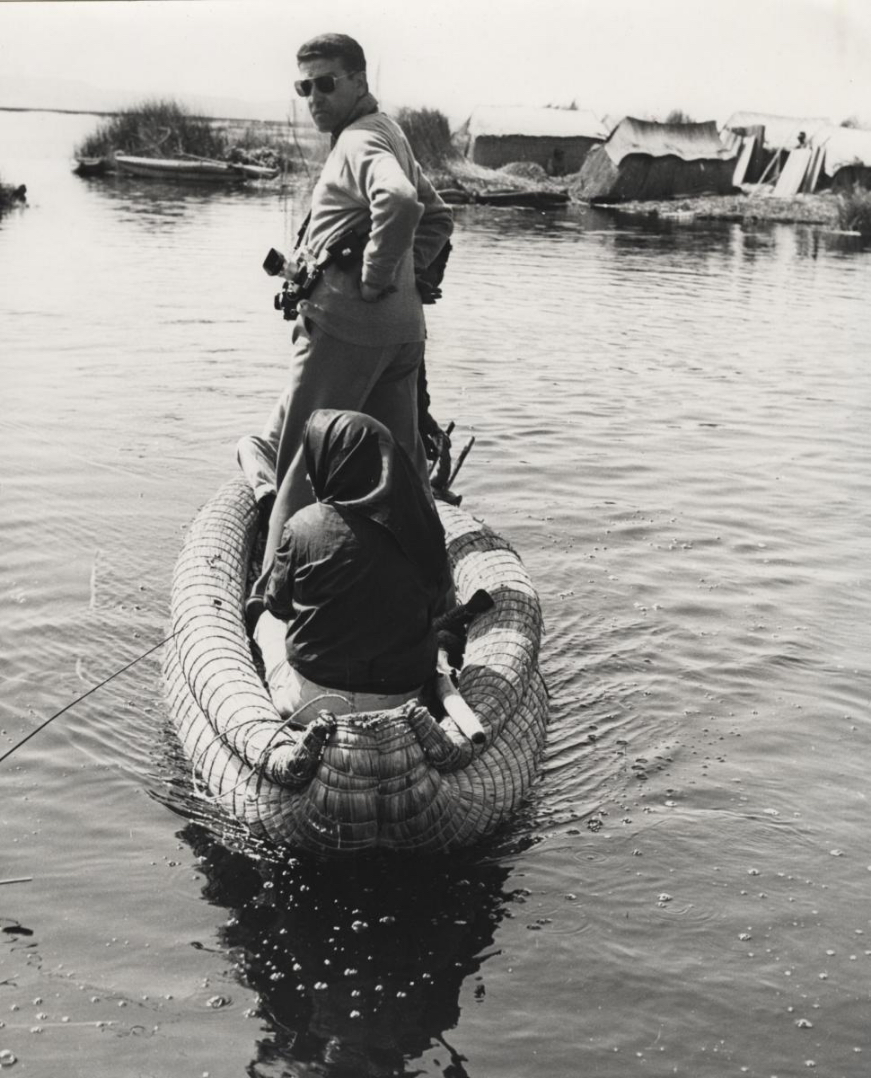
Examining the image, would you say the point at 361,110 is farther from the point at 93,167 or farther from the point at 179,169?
the point at 179,169

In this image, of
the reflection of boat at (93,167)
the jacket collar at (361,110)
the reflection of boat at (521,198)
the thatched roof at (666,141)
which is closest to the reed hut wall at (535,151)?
the thatched roof at (666,141)

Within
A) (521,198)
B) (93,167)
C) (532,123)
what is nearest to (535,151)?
(532,123)

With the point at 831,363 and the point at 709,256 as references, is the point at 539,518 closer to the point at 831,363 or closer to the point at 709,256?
A: the point at 831,363

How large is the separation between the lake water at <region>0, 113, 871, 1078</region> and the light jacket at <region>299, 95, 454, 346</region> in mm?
1938

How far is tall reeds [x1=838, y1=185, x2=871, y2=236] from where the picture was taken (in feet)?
116

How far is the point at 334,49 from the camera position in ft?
17.6

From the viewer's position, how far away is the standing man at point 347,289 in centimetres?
533

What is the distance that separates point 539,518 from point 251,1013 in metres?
5.64

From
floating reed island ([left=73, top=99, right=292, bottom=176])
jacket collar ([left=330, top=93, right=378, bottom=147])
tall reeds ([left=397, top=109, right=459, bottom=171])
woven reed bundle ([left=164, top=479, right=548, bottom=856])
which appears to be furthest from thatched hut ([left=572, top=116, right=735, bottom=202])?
woven reed bundle ([left=164, top=479, right=548, bottom=856])

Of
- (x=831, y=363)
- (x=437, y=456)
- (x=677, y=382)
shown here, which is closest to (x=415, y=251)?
(x=437, y=456)

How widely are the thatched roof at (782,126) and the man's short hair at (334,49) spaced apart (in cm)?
4430

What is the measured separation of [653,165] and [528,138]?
661cm

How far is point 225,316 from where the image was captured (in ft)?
55.9

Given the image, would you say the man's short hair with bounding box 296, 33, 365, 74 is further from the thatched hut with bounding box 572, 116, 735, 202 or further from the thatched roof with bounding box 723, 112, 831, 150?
the thatched roof with bounding box 723, 112, 831, 150
